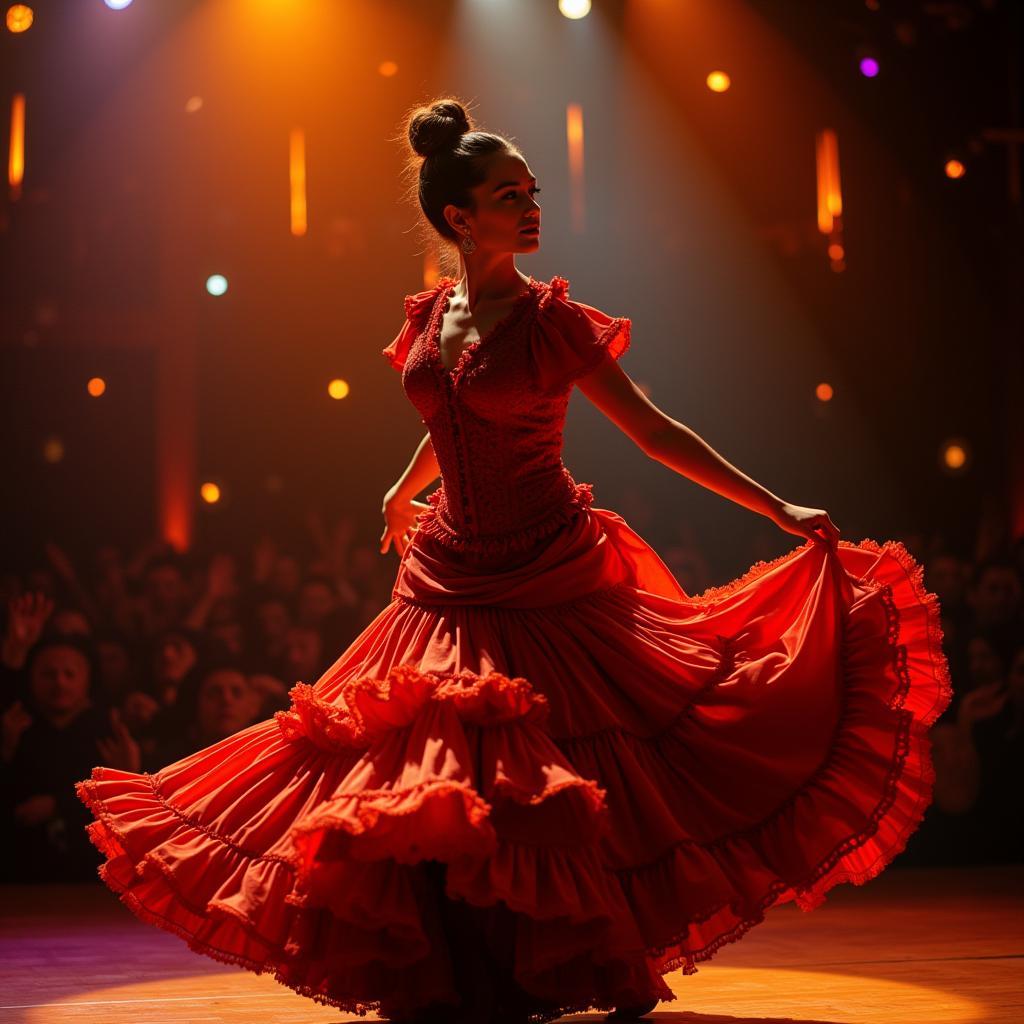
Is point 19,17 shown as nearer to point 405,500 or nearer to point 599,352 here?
point 405,500

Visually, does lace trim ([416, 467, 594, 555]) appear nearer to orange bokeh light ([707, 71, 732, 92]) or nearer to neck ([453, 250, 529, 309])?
neck ([453, 250, 529, 309])

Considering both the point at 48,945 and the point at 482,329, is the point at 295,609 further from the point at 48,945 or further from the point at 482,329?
the point at 482,329

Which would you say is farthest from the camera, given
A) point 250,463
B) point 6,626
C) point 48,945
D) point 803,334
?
→ point 803,334

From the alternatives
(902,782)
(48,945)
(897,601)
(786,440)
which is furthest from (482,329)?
(786,440)

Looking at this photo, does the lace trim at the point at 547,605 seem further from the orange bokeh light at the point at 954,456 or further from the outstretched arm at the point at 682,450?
the orange bokeh light at the point at 954,456

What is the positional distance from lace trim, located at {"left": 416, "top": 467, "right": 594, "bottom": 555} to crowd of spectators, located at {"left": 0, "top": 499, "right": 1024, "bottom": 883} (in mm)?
2918

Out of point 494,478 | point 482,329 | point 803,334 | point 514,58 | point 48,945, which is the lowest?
point 48,945

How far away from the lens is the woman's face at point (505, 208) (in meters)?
2.66

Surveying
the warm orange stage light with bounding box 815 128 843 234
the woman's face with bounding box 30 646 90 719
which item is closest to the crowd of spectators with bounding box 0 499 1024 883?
the woman's face with bounding box 30 646 90 719

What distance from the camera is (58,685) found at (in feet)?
17.3

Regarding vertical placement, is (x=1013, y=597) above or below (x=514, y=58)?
below

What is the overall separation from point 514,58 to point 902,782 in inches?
165

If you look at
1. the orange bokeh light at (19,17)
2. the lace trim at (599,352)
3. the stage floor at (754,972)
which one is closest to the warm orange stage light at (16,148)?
the orange bokeh light at (19,17)

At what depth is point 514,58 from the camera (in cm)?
599
